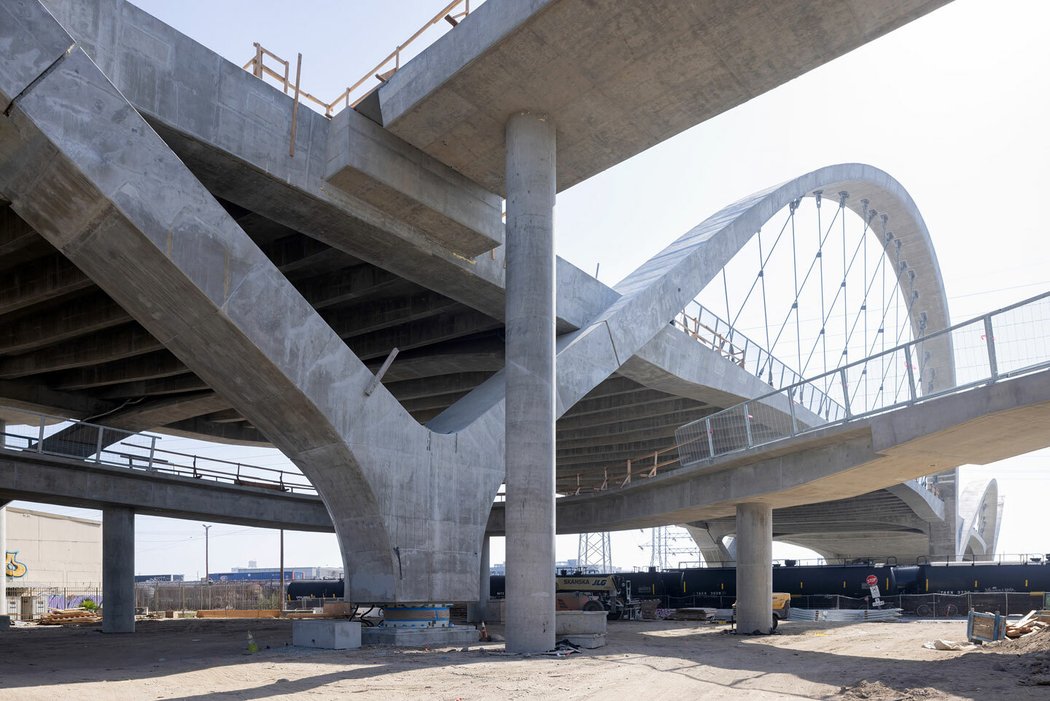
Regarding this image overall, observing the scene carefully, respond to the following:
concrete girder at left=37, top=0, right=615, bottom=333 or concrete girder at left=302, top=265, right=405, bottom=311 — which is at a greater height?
concrete girder at left=37, top=0, right=615, bottom=333

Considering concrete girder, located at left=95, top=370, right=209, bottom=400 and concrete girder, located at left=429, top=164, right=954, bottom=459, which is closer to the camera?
concrete girder, located at left=429, top=164, right=954, bottom=459

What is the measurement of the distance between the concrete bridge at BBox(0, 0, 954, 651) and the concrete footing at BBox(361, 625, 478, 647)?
0.76m

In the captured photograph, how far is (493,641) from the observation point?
2292cm

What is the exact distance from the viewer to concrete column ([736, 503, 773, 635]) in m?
27.4

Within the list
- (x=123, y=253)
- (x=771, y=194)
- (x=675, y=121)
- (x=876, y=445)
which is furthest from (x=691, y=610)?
(x=123, y=253)

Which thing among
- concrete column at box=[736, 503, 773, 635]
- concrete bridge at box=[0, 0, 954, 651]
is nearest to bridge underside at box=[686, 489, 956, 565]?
concrete column at box=[736, 503, 773, 635]

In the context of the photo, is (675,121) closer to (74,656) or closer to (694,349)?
(694,349)

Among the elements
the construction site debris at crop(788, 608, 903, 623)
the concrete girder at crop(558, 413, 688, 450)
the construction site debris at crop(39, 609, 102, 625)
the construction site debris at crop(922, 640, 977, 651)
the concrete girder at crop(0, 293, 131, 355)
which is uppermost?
the concrete girder at crop(0, 293, 131, 355)

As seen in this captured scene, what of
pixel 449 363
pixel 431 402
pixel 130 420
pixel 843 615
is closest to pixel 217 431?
pixel 130 420

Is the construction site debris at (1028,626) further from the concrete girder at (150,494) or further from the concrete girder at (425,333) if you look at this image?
the concrete girder at (150,494)

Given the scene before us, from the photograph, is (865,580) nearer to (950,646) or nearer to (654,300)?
(654,300)

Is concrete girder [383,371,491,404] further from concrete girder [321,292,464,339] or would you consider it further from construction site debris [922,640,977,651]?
construction site debris [922,640,977,651]

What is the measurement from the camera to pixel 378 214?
22047 millimetres

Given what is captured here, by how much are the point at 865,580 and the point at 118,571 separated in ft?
104
